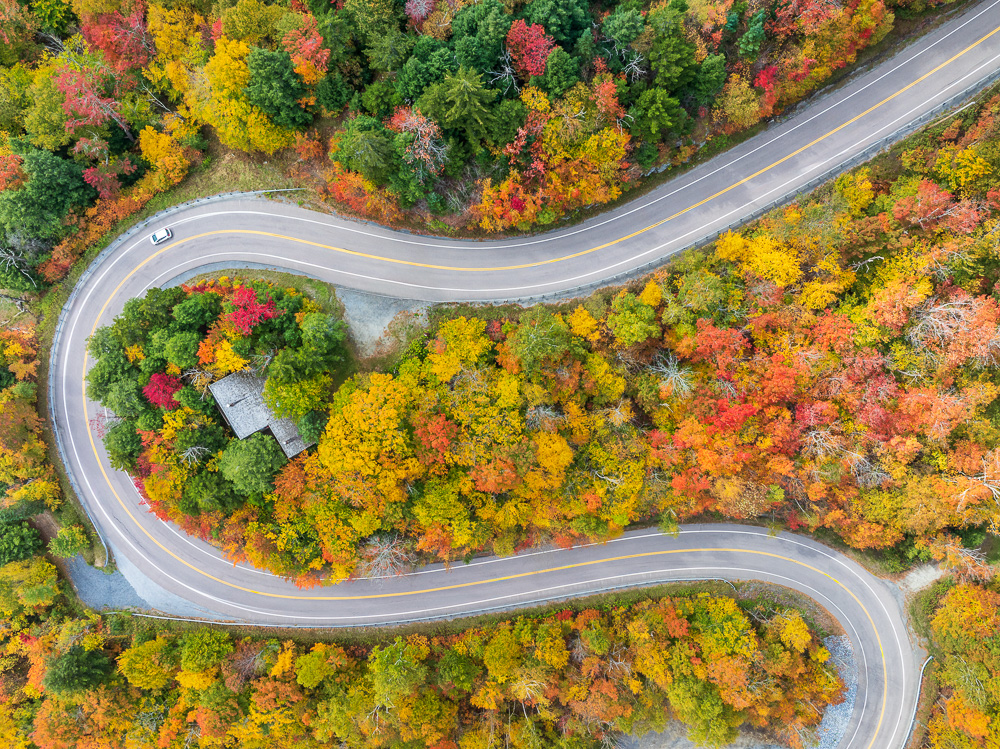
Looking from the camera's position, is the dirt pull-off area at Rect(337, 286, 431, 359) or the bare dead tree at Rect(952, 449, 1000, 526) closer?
the bare dead tree at Rect(952, 449, 1000, 526)

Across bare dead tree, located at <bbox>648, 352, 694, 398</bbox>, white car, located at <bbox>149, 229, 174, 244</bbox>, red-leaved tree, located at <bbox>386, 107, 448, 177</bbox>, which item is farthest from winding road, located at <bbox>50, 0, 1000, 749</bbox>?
bare dead tree, located at <bbox>648, 352, 694, 398</bbox>

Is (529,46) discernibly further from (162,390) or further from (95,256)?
(95,256)

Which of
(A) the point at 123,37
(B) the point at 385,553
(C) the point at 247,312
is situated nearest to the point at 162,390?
(C) the point at 247,312

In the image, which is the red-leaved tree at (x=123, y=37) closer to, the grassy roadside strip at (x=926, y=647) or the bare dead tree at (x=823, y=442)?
the bare dead tree at (x=823, y=442)

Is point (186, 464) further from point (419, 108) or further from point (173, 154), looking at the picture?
point (419, 108)

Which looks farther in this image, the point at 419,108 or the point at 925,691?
the point at 925,691

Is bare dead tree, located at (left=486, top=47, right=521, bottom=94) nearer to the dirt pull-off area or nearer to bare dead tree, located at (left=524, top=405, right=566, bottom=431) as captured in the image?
the dirt pull-off area

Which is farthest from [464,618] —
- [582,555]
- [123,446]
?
[123,446]
